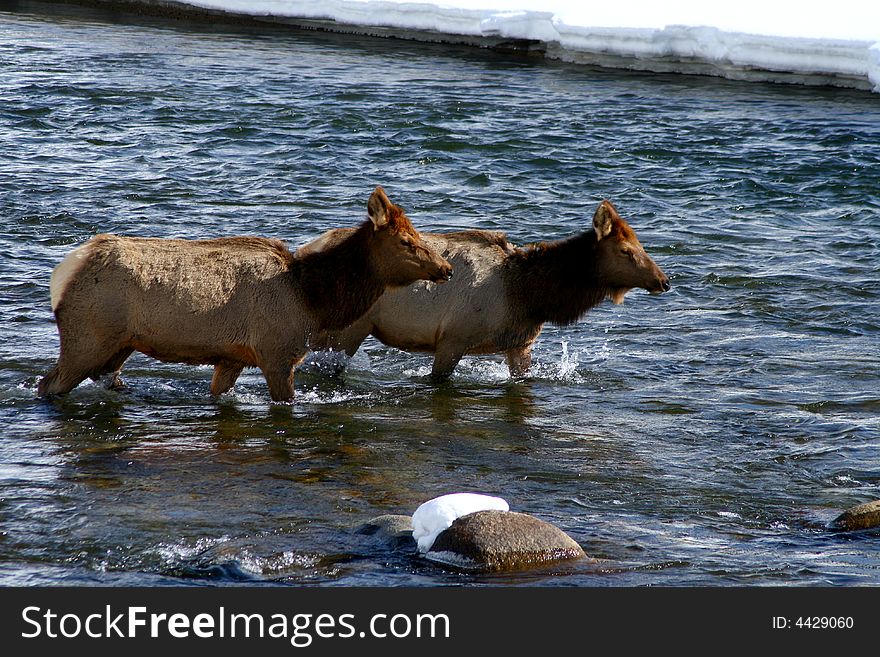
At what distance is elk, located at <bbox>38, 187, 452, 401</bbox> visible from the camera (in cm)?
918

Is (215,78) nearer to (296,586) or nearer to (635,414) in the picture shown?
(635,414)

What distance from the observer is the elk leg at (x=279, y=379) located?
380 inches

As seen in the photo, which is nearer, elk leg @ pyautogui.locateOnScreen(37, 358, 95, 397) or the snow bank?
elk leg @ pyautogui.locateOnScreen(37, 358, 95, 397)

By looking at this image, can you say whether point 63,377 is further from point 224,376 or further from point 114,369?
point 224,376

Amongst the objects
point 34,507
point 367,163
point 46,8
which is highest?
point 46,8

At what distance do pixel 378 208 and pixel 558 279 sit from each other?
1.98m

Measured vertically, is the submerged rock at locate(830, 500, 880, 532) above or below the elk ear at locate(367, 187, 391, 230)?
below

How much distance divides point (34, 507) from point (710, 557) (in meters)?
3.93

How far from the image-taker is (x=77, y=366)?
9.34 metres

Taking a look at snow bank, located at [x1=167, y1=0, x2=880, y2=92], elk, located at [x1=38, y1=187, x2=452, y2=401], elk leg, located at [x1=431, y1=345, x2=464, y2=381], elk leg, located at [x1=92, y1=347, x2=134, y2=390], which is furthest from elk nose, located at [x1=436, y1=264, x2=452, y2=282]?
snow bank, located at [x1=167, y1=0, x2=880, y2=92]

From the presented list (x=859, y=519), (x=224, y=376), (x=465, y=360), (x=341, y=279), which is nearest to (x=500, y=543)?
(x=859, y=519)

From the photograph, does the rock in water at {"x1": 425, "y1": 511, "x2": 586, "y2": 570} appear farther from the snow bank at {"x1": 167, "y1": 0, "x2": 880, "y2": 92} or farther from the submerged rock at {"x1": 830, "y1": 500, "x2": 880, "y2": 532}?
the snow bank at {"x1": 167, "y1": 0, "x2": 880, "y2": 92}

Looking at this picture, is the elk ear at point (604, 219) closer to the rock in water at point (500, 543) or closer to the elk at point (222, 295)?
the elk at point (222, 295)

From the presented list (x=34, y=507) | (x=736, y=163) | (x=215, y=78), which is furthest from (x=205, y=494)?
(x=215, y=78)
